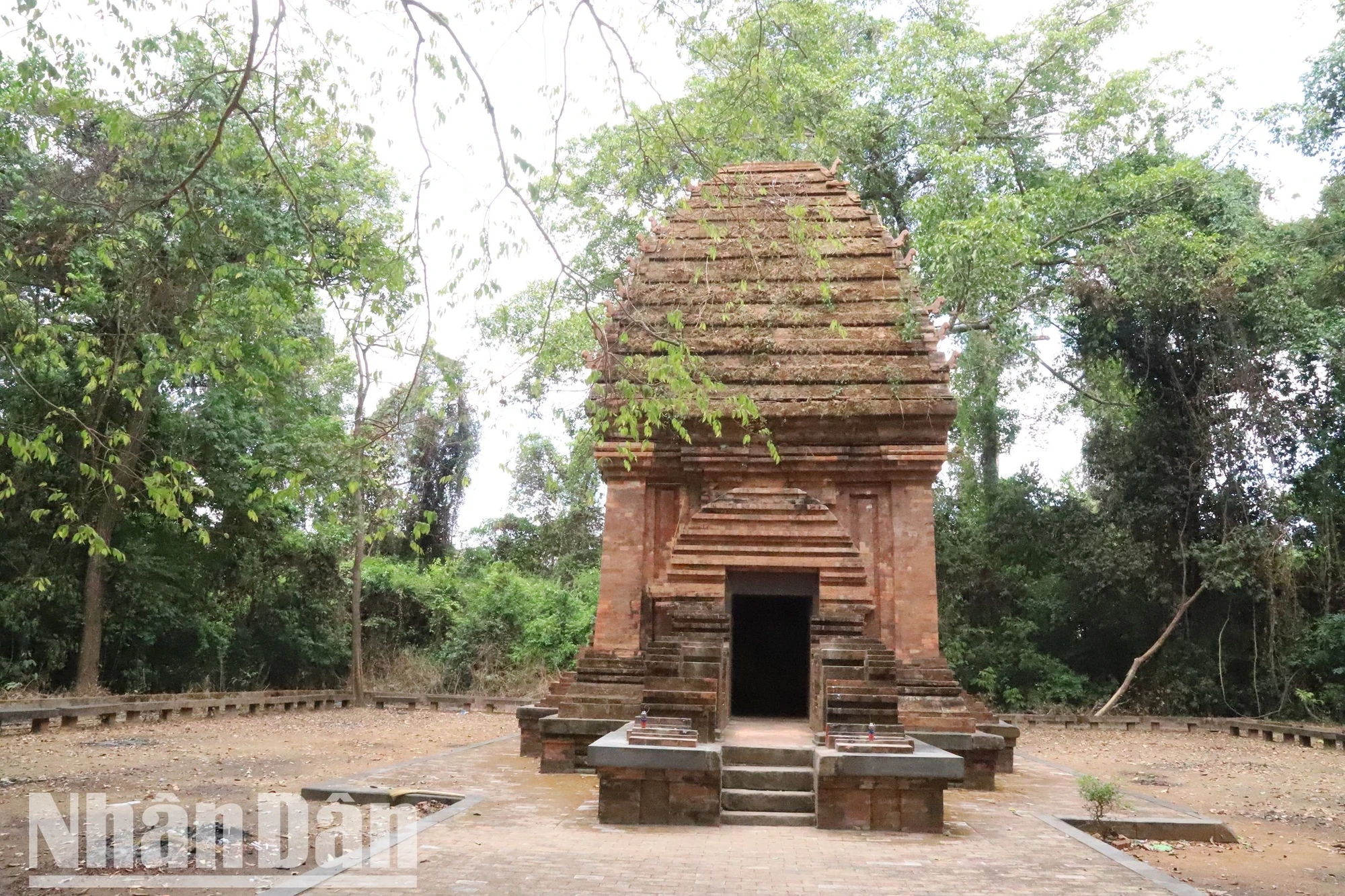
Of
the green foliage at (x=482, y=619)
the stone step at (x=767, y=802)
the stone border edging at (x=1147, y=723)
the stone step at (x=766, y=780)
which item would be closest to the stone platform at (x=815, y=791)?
the stone step at (x=767, y=802)

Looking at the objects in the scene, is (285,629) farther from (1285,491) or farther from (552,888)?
(1285,491)

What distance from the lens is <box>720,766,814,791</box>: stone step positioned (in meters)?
7.42

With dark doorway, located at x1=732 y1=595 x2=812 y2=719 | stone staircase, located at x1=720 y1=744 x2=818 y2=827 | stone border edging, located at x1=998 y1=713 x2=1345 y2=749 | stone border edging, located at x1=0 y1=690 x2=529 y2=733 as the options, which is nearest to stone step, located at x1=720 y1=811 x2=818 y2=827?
stone staircase, located at x1=720 y1=744 x2=818 y2=827

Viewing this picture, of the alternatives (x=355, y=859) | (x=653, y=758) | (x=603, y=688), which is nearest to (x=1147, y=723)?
(x=603, y=688)

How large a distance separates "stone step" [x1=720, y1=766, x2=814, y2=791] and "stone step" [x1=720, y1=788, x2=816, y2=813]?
13 centimetres

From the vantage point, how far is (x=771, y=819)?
6984 mm

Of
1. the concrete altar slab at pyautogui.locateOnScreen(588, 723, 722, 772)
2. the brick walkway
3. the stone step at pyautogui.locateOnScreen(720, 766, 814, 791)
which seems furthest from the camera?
the stone step at pyautogui.locateOnScreen(720, 766, 814, 791)

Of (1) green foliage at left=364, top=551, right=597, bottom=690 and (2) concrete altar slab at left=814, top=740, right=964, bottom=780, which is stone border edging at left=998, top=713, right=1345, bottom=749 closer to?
(1) green foliage at left=364, top=551, right=597, bottom=690

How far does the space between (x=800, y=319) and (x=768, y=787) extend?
17.0 feet

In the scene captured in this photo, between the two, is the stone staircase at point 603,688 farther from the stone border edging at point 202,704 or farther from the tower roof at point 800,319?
the stone border edging at point 202,704

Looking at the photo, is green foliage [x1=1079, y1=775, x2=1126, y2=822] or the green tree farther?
green foliage [x1=1079, y1=775, x2=1126, y2=822]

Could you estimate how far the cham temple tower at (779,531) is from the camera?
795 centimetres

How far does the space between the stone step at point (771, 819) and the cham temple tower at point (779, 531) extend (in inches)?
0.7

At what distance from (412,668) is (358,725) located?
20.8 ft
